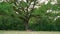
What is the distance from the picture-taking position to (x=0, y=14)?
20484 millimetres

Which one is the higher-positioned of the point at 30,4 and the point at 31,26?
the point at 30,4

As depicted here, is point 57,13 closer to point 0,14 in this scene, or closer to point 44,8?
point 44,8

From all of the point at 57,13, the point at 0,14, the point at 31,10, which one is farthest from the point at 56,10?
the point at 0,14

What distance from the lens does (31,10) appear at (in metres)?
21.3

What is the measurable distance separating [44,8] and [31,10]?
38.8 inches

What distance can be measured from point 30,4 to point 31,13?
0.65 meters

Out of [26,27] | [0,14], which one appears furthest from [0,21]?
[26,27]

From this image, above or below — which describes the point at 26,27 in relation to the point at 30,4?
below

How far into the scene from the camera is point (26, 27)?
20781mm

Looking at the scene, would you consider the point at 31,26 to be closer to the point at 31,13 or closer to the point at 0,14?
the point at 31,13

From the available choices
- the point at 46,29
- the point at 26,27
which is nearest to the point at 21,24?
the point at 26,27

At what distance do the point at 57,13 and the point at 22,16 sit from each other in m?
2.62

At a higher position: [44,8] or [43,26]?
[44,8]

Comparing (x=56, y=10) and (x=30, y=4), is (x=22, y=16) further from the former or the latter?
(x=56, y=10)
